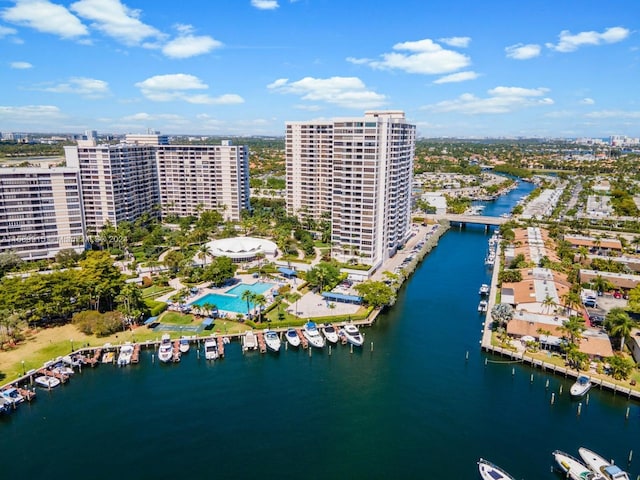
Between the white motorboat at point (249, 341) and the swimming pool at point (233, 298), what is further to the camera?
the swimming pool at point (233, 298)

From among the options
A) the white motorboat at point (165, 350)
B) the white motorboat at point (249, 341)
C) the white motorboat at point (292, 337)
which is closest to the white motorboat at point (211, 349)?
the white motorboat at point (249, 341)

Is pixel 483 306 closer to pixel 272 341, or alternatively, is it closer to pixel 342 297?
pixel 342 297

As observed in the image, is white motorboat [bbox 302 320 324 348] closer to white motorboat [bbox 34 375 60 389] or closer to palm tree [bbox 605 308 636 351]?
white motorboat [bbox 34 375 60 389]

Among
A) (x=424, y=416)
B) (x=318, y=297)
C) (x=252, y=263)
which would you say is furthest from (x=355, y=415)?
(x=252, y=263)

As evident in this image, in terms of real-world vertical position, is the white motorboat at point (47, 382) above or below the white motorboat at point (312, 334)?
below

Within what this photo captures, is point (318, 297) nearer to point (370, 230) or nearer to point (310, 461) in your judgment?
point (370, 230)

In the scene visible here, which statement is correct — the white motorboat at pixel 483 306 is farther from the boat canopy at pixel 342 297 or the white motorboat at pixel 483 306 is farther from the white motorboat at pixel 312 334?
the white motorboat at pixel 312 334
